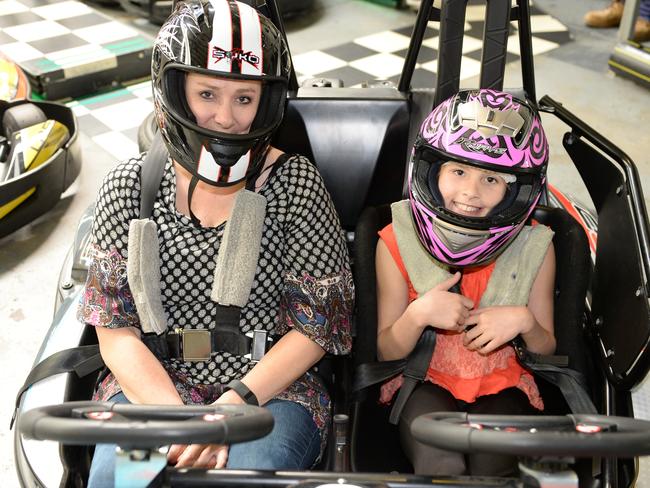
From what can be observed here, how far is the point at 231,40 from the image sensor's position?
1262 millimetres

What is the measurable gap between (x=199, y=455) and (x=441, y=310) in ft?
1.47

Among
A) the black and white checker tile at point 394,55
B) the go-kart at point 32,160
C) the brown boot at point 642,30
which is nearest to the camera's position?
the go-kart at point 32,160

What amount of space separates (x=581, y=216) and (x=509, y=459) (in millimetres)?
741

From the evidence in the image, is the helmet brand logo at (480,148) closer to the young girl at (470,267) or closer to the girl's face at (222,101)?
the young girl at (470,267)

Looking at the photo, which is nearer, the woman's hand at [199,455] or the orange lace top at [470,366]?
the woman's hand at [199,455]

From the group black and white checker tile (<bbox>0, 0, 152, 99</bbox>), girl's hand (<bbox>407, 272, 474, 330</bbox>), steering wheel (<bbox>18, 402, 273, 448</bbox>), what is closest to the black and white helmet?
girl's hand (<bbox>407, 272, 474, 330</bbox>)

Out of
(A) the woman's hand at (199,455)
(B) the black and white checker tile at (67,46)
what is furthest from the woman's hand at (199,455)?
(B) the black and white checker tile at (67,46)

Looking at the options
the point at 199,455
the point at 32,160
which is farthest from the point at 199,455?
the point at 32,160

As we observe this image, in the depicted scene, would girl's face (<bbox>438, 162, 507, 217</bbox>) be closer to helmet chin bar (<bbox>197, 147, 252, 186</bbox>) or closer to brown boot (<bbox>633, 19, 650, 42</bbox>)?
helmet chin bar (<bbox>197, 147, 252, 186</bbox>)

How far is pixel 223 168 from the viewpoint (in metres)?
1.30

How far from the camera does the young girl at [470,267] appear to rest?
1.29m

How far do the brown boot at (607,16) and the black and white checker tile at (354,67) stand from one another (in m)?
0.19

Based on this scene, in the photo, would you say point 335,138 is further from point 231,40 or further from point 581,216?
point 581,216

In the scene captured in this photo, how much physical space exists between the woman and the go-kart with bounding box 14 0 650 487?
0.10 m
